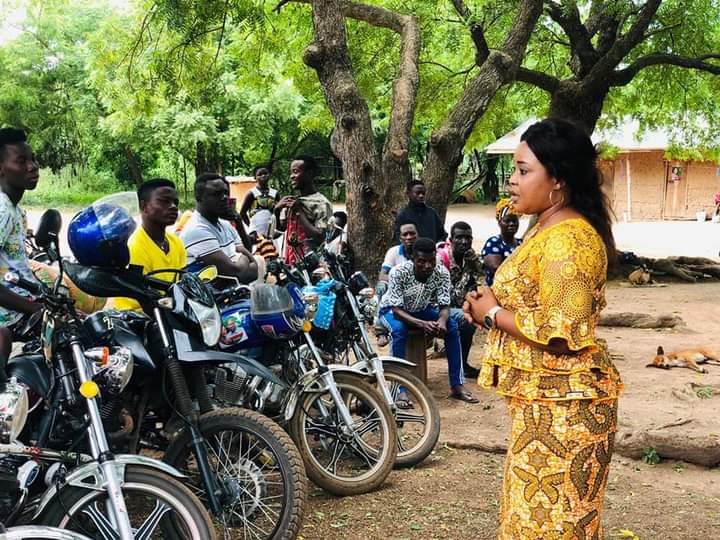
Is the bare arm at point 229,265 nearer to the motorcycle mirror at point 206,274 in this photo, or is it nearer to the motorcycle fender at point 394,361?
the motorcycle fender at point 394,361

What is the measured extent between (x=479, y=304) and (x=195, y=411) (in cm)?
132

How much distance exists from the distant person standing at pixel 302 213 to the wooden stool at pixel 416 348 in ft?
4.14

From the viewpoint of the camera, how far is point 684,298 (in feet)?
38.3

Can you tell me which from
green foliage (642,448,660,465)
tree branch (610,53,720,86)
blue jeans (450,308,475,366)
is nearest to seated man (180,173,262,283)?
blue jeans (450,308,475,366)

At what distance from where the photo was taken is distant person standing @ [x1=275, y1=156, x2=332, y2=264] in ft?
21.8

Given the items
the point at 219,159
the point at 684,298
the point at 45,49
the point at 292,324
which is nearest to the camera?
the point at 292,324

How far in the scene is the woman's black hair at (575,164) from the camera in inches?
96.1

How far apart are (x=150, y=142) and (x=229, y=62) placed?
3.83m

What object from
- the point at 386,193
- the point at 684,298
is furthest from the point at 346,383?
the point at 684,298

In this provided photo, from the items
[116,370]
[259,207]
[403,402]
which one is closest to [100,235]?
[116,370]

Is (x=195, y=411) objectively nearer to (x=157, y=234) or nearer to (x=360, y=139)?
(x=157, y=234)

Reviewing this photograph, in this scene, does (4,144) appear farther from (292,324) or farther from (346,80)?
(346,80)

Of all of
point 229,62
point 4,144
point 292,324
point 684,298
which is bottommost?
point 684,298

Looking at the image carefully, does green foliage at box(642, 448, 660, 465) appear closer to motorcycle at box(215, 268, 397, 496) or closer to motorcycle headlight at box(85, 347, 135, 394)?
motorcycle at box(215, 268, 397, 496)
